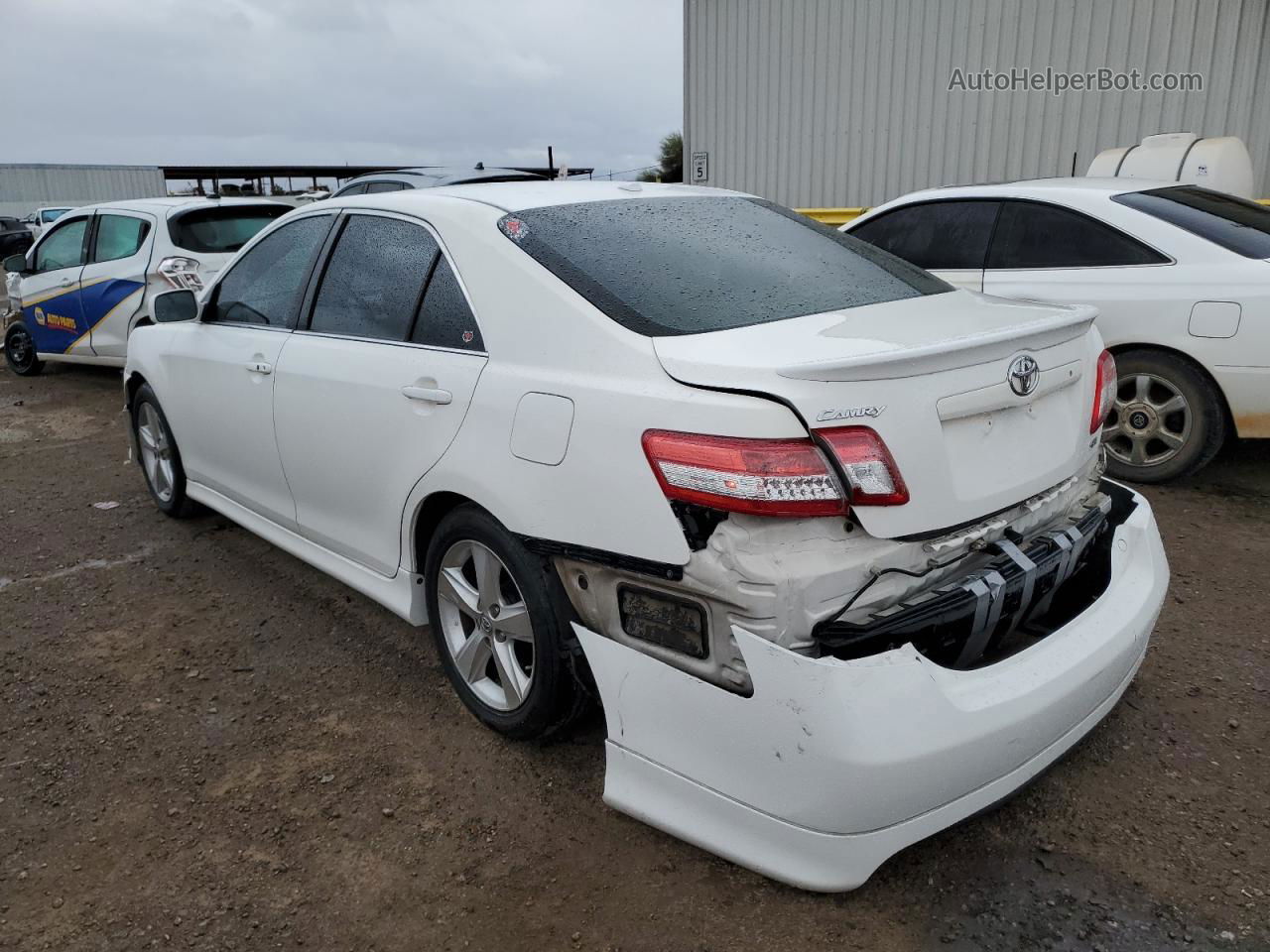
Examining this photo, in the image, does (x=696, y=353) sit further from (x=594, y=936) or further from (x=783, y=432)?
(x=594, y=936)

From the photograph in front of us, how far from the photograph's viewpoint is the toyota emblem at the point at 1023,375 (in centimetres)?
221

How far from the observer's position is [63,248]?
870cm

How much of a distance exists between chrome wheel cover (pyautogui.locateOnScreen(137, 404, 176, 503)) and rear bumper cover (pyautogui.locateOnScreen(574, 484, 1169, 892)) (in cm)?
325

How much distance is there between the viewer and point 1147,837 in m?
2.31

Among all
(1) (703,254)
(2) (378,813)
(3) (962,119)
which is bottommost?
(2) (378,813)

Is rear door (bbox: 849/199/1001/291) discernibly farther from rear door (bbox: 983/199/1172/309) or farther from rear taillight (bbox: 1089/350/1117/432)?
rear taillight (bbox: 1089/350/1117/432)

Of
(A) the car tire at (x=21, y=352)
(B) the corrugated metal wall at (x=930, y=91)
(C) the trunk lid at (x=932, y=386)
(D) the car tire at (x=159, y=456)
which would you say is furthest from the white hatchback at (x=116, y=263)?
(C) the trunk lid at (x=932, y=386)

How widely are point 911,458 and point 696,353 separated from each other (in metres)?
0.51

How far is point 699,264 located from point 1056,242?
3.21 meters

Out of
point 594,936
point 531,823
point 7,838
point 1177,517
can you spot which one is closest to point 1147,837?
point 594,936

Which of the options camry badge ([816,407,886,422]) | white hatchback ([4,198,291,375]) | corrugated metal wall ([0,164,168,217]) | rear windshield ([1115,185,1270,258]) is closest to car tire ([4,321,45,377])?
white hatchback ([4,198,291,375])

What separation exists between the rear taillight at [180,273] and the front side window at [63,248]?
4.17 ft

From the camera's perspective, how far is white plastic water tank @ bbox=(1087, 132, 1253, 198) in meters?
6.78

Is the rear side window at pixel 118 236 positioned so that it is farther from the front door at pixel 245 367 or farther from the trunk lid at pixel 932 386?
the trunk lid at pixel 932 386
